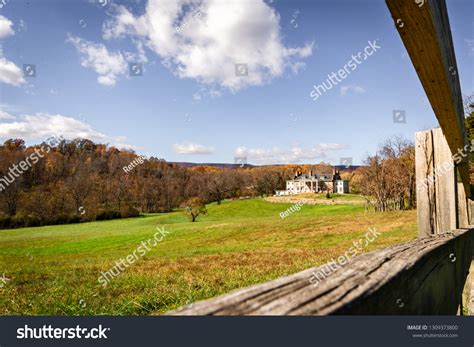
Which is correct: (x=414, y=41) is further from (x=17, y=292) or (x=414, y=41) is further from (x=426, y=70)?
(x=17, y=292)

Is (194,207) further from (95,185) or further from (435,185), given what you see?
(435,185)

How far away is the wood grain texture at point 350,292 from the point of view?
21.3 inches

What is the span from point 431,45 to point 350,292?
3.32 ft

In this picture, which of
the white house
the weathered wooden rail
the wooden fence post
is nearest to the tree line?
the white house

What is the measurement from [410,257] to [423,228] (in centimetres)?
228

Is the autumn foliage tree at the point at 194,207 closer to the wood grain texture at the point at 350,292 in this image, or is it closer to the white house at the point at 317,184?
the wood grain texture at the point at 350,292

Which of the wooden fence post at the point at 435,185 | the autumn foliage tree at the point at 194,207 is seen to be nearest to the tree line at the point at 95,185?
the autumn foliage tree at the point at 194,207

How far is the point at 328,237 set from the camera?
65.4 ft

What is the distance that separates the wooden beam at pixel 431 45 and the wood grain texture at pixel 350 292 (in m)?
0.74

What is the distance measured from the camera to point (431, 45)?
1163 mm

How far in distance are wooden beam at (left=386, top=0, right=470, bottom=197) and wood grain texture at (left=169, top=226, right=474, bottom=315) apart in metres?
0.74
